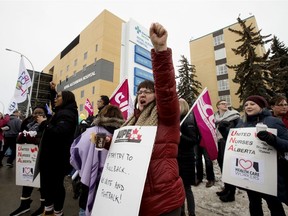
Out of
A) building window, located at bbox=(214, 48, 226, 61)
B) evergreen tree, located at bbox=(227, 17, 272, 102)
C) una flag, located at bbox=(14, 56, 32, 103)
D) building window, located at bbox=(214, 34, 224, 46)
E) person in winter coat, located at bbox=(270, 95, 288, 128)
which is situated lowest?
person in winter coat, located at bbox=(270, 95, 288, 128)

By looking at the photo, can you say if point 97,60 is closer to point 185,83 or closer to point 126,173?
point 185,83

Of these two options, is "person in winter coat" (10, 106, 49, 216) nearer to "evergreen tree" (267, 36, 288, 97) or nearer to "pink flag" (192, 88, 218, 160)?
"pink flag" (192, 88, 218, 160)

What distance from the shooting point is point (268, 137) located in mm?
2260

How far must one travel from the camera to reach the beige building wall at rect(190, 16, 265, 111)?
3174 centimetres

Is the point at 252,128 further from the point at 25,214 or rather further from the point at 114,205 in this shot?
the point at 25,214

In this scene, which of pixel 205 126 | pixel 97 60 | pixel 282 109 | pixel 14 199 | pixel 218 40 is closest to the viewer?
pixel 282 109

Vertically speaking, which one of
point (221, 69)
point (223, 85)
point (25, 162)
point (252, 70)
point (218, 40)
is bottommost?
point (25, 162)

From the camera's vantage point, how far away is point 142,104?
183 centimetres

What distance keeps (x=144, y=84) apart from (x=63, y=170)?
2269 mm

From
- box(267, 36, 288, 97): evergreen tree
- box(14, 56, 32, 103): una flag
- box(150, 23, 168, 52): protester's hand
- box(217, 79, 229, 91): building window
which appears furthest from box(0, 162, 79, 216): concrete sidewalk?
box(217, 79, 229, 91): building window

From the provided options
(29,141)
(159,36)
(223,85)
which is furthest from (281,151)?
(223,85)

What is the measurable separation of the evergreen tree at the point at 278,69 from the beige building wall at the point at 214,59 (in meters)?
6.78

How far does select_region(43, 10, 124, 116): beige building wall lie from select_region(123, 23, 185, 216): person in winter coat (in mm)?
25814

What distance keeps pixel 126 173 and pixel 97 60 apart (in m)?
28.8
